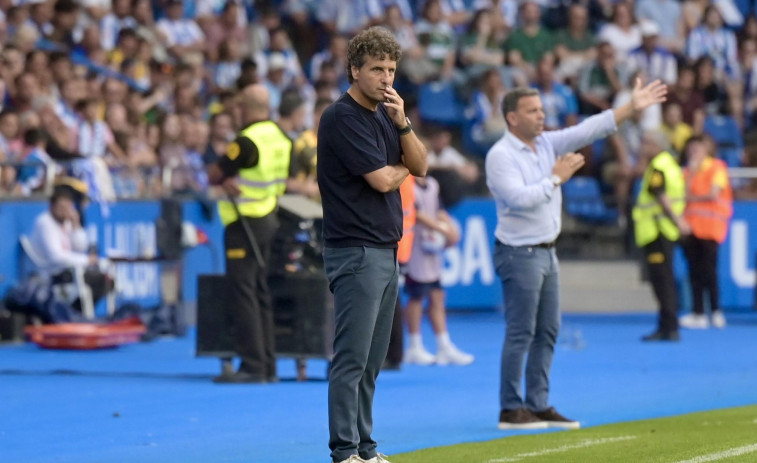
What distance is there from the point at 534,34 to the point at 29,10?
8364 mm

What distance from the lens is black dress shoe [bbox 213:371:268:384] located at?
12.9 meters

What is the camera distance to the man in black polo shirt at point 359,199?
24.1 ft

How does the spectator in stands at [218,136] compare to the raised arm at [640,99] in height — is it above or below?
above

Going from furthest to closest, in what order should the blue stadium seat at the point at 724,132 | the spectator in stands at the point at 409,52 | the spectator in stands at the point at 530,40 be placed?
the spectator in stands at the point at 530,40
the spectator in stands at the point at 409,52
the blue stadium seat at the point at 724,132

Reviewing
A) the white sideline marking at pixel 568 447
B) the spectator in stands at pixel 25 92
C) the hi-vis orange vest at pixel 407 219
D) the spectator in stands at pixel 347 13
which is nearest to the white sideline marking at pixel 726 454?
the white sideline marking at pixel 568 447

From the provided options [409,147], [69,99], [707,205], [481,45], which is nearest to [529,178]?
[409,147]

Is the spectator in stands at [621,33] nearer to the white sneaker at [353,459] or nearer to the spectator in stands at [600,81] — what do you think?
the spectator in stands at [600,81]

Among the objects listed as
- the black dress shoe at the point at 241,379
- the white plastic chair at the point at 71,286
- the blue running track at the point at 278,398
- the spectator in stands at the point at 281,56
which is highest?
the spectator in stands at the point at 281,56

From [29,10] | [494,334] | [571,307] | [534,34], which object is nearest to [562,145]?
[494,334]

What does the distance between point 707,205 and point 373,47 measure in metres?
12.9

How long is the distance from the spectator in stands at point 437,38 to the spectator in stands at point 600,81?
2165mm

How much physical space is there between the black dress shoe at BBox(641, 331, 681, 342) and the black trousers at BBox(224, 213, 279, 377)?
596 cm

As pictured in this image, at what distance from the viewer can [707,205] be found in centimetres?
1944

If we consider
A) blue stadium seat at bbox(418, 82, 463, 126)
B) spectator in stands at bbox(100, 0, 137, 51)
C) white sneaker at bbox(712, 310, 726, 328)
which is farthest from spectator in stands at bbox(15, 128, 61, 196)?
white sneaker at bbox(712, 310, 726, 328)
